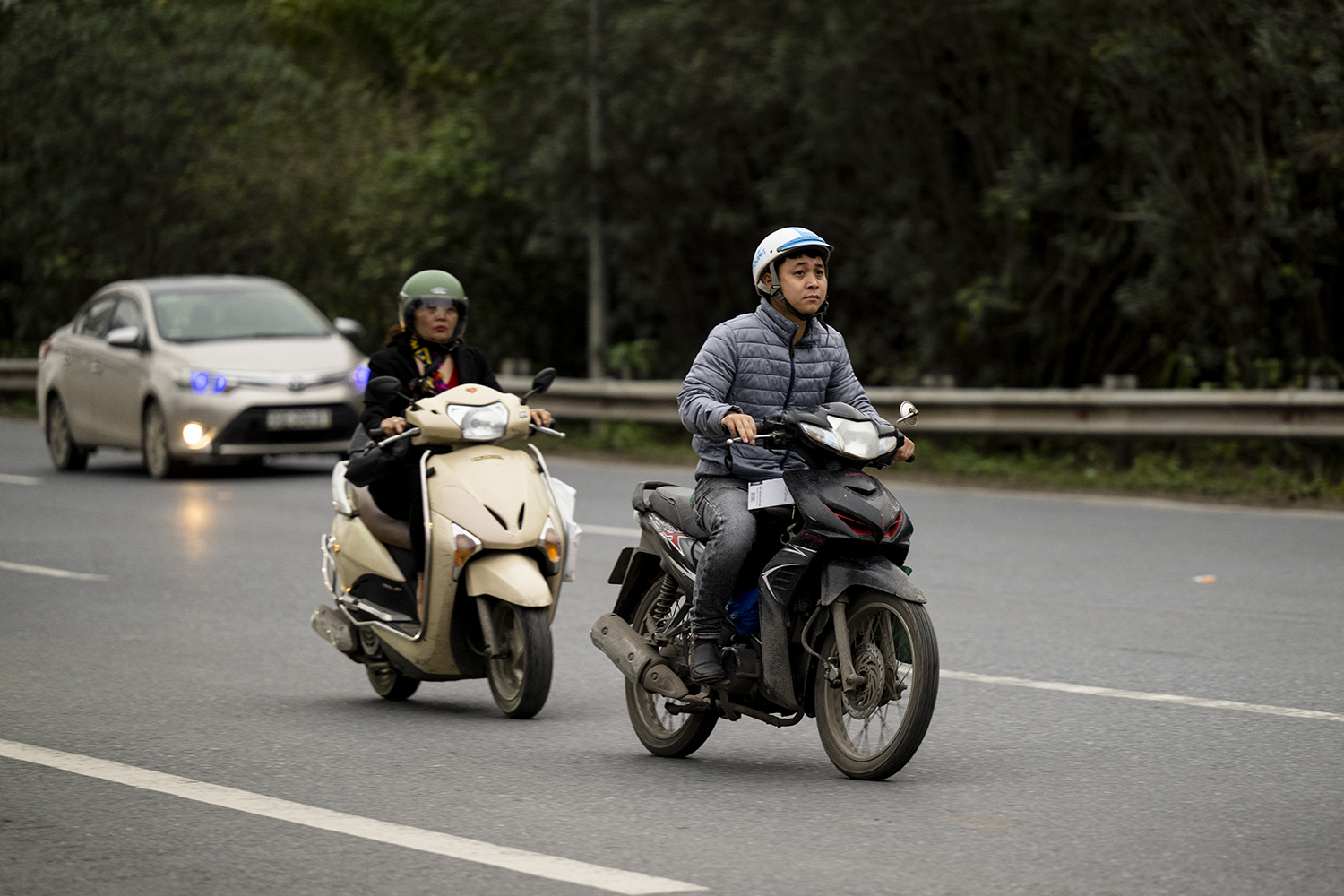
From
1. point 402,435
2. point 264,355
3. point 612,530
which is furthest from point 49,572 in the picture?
point 264,355

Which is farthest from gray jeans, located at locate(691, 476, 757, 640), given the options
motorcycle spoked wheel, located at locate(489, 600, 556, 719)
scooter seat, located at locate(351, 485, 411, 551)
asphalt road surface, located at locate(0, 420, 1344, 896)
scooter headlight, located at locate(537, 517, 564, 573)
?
scooter seat, located at locate(351, 485, 411, 551)

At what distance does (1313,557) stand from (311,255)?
21.3 m

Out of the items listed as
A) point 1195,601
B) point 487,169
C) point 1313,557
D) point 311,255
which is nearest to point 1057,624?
point 1195,601

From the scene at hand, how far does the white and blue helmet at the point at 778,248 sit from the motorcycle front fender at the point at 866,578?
3.09 ft

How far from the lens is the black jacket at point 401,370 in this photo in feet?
27.5

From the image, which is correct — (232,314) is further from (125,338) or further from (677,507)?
(677,507)

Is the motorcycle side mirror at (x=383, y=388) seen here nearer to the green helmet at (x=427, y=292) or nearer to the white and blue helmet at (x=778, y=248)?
the green helmet at (x=427, y=292)

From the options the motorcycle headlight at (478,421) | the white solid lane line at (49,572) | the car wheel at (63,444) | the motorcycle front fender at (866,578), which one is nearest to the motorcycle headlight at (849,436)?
the motorcycle front fender at (866,578)

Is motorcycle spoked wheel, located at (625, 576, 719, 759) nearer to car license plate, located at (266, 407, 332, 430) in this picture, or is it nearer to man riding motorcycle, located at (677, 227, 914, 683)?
man riding motorcycle, located at (677, 227, 914, 683)

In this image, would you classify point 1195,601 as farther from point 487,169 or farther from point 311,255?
point 311,255

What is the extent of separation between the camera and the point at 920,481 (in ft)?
57.9

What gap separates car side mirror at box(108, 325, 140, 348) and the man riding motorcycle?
12.9m

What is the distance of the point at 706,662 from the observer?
6.88m

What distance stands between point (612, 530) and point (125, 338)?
6.50m
